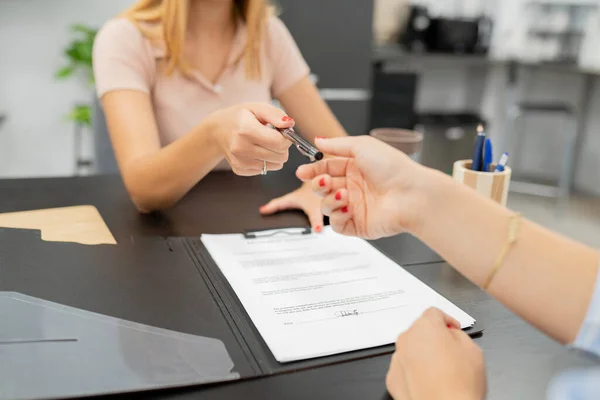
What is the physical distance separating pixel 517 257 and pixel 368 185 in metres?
0.19

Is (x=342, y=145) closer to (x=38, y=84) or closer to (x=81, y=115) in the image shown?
(x=81, y=115)

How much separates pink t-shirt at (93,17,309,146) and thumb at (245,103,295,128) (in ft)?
1.60

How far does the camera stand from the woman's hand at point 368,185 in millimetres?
604

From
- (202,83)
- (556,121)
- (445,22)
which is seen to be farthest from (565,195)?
(202,83)

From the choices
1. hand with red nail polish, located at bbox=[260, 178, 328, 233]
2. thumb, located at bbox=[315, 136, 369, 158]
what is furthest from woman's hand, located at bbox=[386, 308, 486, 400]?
hand with red nail polish, located at bbox=[260, 178, 328, 233]

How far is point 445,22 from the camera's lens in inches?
137

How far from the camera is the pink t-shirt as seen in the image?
48.4 inches

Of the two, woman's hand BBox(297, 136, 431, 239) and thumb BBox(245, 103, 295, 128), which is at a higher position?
thumb BBox(245, 103, 295, 128)

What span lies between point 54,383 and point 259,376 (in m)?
0.18

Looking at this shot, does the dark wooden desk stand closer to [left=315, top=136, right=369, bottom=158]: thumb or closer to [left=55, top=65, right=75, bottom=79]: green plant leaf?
[left=315, top=136, right=369, bottom=158]: thumb

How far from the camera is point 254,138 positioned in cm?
81

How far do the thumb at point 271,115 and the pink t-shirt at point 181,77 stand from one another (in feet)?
1.60

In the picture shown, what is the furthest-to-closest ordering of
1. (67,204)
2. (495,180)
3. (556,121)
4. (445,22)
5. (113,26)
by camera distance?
(556,121)
(445,22)
(113,26)
(67,204)
(495,180)

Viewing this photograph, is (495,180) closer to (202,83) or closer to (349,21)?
(202,83)
